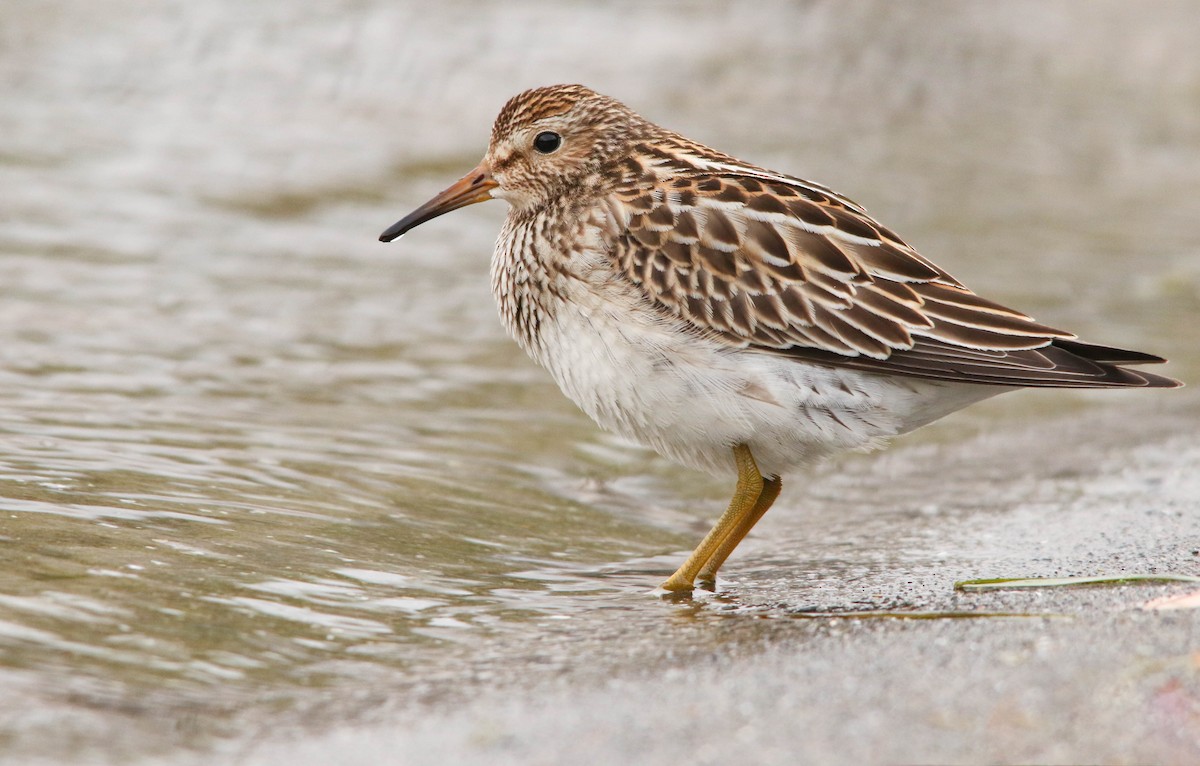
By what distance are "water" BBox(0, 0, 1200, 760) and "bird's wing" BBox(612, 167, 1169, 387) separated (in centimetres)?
92

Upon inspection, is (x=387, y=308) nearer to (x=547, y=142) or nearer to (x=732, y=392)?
(x=547, y=142)

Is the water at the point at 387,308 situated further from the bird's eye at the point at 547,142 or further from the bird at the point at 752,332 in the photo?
the bird's eye at the point at 547,142

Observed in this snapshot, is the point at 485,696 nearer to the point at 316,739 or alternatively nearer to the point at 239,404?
the point at 316,739

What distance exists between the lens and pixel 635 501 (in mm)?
7340

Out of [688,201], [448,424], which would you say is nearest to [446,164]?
[448,424]

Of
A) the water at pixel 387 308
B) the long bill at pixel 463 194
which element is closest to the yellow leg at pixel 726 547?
the water at pixel 387 308

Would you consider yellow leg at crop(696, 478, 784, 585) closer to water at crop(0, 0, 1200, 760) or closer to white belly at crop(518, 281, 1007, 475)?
water at crop(0, 0, 1200, 760)

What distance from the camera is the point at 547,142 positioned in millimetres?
6473

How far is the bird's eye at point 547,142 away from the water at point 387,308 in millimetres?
1560

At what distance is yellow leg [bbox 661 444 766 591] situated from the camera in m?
5.78

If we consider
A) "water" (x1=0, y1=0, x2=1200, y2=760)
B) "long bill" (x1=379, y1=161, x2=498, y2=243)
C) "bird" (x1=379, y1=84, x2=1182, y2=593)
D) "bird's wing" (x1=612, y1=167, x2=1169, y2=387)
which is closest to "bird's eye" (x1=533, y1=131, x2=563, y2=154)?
"long bill" (x1=379, y1=161, x2=498, y2=243)

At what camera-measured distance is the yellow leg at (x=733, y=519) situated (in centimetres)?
578

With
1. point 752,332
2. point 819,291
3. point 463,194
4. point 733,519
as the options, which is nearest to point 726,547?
point 733,519

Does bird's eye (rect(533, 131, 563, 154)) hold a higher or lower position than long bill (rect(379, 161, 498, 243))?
higher
